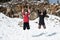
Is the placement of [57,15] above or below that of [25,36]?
below

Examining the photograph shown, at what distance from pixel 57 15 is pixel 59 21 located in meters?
2.14

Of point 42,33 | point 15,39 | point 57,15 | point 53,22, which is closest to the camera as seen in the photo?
point 15,39

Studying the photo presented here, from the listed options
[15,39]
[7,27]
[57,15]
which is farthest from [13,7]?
[15,39]

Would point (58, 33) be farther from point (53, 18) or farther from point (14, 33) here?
point (53, 18)

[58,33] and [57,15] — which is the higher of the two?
[58,33]

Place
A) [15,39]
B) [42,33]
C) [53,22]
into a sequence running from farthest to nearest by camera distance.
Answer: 1. [53,22]
2. [42,33]
3. [15,39]

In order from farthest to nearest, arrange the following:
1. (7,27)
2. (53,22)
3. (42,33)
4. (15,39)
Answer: (53,22), (7,27), (42,33), (15,39)

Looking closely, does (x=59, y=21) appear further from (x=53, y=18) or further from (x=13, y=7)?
(x=13, y=7)

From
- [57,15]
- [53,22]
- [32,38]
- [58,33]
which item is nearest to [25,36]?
[32,38]

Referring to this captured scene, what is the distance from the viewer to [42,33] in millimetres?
14008

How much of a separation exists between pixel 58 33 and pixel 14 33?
2.41 metres

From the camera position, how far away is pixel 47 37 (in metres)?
13.1

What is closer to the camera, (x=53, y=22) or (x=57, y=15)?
(x=53, y=22)

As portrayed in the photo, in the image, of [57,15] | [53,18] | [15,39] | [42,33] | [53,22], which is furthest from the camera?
[57,15]
